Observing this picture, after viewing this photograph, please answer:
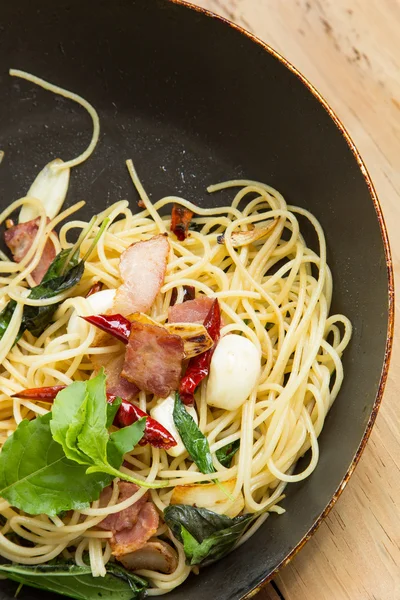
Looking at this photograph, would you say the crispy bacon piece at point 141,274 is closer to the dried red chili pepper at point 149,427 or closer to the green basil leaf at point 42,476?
the dried red chili pepper at point 149,427

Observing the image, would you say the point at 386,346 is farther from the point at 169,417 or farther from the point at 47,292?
the point at 47,292

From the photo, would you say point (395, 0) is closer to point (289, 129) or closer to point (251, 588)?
point (289, 129)

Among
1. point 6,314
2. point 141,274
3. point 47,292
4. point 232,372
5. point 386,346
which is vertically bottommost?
point 6,314

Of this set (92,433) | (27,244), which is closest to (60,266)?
(27,244)

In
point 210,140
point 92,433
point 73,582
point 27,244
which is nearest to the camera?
point 92,433

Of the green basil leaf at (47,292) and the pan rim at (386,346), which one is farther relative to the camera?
the green basil leaf at (47,292)

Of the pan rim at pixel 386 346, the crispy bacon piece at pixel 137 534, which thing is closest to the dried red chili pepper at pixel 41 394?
the crispy bacon piece at pixel 137 534

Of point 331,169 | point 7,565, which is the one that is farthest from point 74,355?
point 331,169
